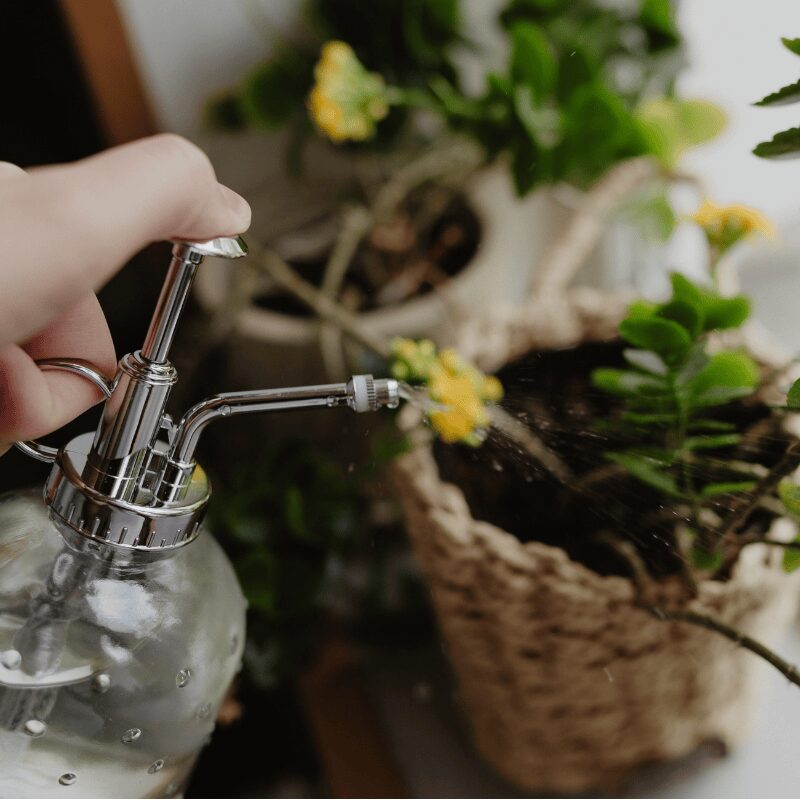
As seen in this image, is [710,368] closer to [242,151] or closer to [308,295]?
[308,295]

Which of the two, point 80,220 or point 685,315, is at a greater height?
point 80,220

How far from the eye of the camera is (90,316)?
34 centimetres

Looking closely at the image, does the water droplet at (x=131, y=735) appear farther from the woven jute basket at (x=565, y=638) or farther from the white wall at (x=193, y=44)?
the white wall at (x=193, y=44)

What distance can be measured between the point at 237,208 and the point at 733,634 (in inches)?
11.9

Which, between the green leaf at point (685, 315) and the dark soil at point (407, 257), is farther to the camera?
the dark soil at point (407, 257)

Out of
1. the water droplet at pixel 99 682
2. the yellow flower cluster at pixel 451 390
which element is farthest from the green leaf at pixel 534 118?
the water droplet at pixel 99 682

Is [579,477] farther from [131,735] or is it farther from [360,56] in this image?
[360,56]

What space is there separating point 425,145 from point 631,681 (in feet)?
2.01

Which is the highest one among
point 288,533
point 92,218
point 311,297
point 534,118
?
point 92,218

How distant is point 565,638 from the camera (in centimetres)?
47

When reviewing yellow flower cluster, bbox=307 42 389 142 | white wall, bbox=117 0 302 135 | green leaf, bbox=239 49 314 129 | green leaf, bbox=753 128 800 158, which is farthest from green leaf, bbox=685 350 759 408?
white wall, bbox=117 0 302 135

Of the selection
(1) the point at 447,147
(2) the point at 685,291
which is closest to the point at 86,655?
(2) the point at 685,291

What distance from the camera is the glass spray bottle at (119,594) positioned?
12.2 inches

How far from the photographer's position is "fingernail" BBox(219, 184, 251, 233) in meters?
0.27
